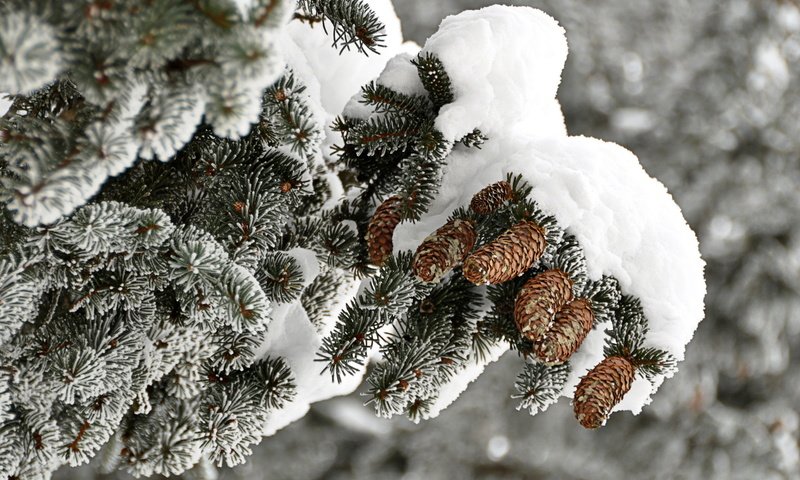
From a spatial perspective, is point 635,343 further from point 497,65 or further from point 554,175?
point 497,65

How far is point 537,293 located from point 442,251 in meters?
0.15

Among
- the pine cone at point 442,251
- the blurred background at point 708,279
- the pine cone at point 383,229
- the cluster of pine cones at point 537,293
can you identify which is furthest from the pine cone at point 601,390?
the blurred background at point 708,279

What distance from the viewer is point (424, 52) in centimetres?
104

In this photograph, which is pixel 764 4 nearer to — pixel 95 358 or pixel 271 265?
pixel 271 265

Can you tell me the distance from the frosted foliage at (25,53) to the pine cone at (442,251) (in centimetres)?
55

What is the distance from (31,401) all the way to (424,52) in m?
0.80

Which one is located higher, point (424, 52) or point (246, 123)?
point (424, 52)

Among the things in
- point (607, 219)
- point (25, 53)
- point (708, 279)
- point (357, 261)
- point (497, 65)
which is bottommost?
point (25, 53)

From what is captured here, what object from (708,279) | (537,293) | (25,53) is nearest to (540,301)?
(537,293)

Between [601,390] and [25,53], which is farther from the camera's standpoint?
[601,390]

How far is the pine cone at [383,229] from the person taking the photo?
1.09 m

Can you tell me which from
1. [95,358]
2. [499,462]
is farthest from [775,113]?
[95,358]

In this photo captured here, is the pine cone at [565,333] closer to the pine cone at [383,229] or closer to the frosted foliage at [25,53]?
the pine cone at [383,229]

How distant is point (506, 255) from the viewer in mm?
912
